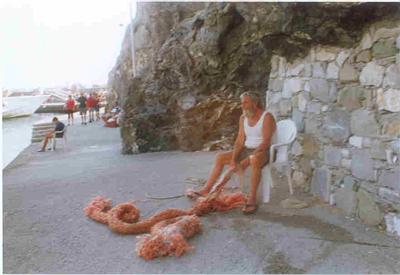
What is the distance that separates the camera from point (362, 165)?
2.70 metres

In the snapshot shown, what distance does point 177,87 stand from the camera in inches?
257

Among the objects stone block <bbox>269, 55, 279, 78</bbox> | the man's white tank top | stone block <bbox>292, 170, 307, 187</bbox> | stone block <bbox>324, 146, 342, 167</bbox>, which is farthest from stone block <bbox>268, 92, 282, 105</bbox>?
stone block <bbox>324, 146, 342, 167</bbox>

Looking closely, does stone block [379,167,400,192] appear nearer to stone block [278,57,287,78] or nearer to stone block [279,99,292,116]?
stone block [279,99,292,116]

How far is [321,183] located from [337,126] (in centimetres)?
51

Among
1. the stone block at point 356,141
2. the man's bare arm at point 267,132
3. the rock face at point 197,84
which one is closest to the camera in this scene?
the stone block at point 356,141

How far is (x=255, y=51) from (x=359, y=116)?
2909 mm

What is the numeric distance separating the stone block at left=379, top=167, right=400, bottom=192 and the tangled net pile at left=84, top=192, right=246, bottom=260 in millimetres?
1027

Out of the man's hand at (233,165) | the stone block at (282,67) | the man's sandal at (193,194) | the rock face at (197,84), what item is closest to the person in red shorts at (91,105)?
the rock face at (197,84)

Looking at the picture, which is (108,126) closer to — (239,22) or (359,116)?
(239,22)

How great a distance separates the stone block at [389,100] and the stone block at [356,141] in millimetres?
276

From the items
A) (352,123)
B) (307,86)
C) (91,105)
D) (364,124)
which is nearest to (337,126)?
(352,123)

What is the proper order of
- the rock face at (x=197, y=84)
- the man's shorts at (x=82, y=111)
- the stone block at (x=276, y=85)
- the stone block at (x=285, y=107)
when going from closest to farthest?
the stone block at (x=285, y=107) → the stone block at (x=276, y=85) → the rock face at (x=197, y=84) → the man's shorts at (x=82, y=111)

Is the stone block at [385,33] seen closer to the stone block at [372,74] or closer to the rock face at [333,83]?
the rock face at [333,83]

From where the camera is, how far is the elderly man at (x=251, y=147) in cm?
304
